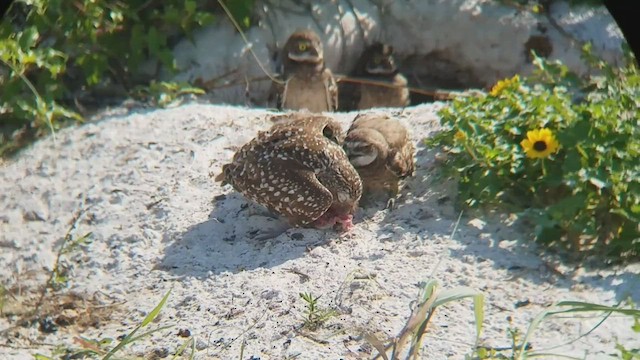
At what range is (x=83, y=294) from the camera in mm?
4465

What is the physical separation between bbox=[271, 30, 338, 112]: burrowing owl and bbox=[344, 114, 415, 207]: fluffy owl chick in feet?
5.38

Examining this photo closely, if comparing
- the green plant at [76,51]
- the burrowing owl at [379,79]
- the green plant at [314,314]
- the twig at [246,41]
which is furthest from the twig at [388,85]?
the green plant at [314,314]

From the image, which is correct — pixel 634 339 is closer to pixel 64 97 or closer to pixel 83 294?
pixel 83 294

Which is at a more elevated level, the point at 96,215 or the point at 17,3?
the point at 17,3

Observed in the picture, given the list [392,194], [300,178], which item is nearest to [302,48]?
[392,194]

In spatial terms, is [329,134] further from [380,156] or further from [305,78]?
[305,78]

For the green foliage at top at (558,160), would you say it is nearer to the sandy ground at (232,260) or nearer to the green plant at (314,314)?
the sandy ground at (232,260)

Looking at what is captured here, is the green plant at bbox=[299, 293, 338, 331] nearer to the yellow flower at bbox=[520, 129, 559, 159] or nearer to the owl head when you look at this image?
the yellow flower at bbox=[520, 129, 559, 159]

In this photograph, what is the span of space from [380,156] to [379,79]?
2.32m

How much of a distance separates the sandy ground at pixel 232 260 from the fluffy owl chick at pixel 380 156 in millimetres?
127

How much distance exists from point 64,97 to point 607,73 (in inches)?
133

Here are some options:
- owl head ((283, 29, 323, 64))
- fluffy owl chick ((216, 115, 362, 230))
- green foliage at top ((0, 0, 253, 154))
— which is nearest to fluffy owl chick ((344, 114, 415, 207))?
fluffy owl chick ((216, 115, 362, 230))

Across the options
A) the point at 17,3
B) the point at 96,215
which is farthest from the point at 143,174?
the point at 17,3

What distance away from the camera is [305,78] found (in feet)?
21.9
